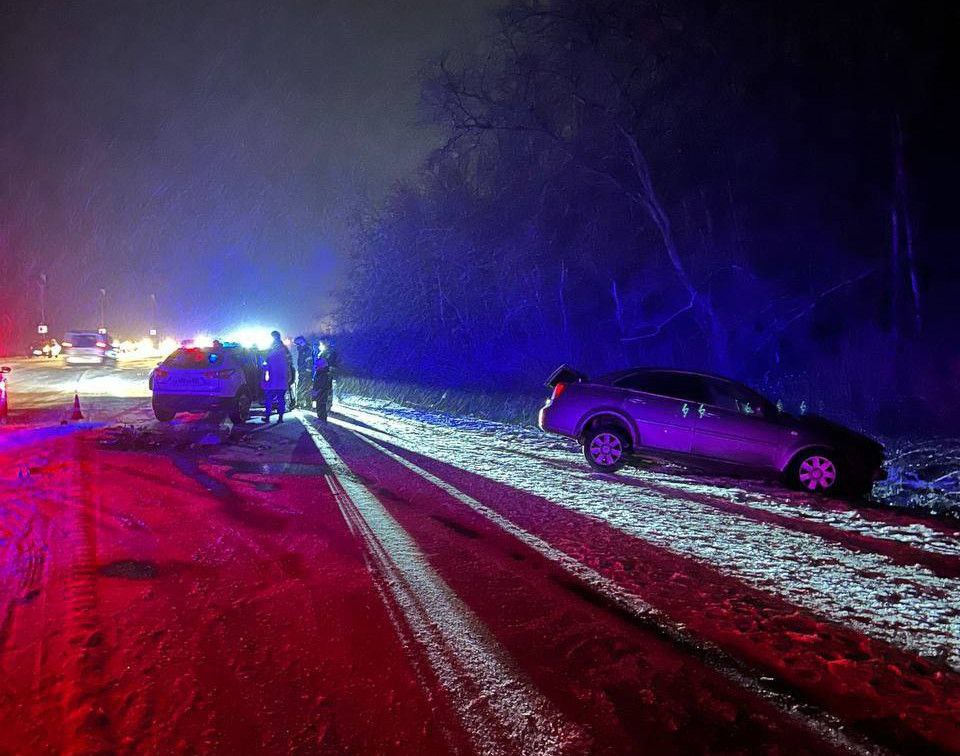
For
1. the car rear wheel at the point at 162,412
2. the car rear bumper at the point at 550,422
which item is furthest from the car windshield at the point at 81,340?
the car rear bumper at the point at 550,422

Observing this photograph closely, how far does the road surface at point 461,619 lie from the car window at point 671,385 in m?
1.57

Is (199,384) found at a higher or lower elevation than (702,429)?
higher

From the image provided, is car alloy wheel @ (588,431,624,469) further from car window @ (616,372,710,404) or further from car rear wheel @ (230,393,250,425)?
car rear wheel @ (230,393,250,425)

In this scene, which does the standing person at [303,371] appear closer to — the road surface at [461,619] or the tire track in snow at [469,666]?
the road surface at [461,619]

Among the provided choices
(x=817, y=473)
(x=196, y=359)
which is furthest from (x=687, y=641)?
(x=196, y=359)

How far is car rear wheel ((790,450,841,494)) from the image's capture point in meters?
7.54

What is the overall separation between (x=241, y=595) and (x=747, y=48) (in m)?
17.4

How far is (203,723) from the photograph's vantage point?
2.69 metres

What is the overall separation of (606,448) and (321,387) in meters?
7.68

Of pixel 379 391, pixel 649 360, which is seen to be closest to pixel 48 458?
pixel 379 391

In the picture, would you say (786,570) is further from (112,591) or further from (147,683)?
(112,591)

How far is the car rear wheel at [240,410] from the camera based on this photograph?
12242 millimetres

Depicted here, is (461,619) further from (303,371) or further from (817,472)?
(303,371)

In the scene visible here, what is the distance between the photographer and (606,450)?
29.0 feet
